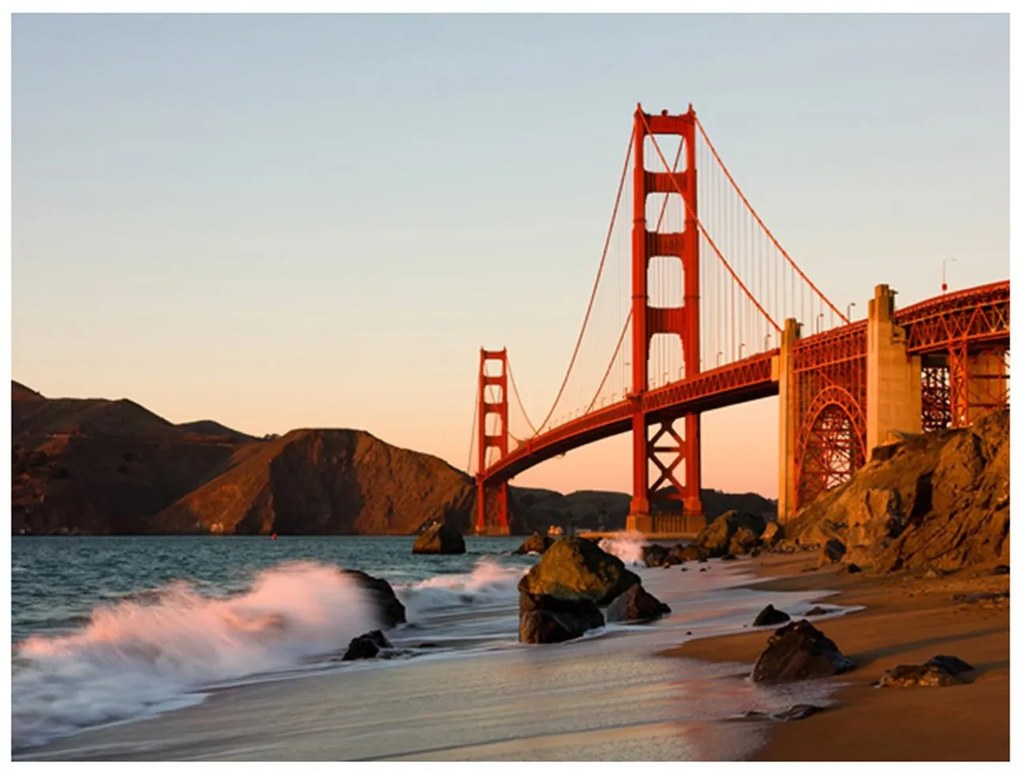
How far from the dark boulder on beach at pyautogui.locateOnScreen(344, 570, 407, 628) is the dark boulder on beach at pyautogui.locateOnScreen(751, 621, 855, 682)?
12829mm

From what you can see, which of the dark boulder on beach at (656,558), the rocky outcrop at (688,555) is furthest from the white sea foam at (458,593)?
the rocky outcrop at (688,555)

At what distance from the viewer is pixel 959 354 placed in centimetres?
4978

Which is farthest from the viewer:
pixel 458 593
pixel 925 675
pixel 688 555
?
pixel 688 555

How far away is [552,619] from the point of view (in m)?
17.6

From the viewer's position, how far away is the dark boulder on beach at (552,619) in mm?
17453

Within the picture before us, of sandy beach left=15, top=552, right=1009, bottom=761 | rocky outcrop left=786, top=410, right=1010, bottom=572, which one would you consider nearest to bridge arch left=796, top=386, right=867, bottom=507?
rocky outcrop left=786, top=410, right=1010, bottom=572

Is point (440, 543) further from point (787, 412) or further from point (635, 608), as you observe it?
point (635, 608)

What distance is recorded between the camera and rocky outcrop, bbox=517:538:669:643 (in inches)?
725

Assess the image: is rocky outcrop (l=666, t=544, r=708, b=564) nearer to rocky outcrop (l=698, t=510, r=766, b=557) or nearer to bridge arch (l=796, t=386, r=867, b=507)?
rocky outcrop (l=698, t=510, r=766, b=557)

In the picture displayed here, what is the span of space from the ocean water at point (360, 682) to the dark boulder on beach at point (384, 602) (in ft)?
0.88

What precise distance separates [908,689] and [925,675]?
0.65 ft

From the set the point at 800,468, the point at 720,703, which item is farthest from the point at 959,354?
the point at 720,703

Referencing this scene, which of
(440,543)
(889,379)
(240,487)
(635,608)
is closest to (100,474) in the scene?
(240,487)

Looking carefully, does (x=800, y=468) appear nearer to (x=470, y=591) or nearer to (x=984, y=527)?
(x=470, y=591)
